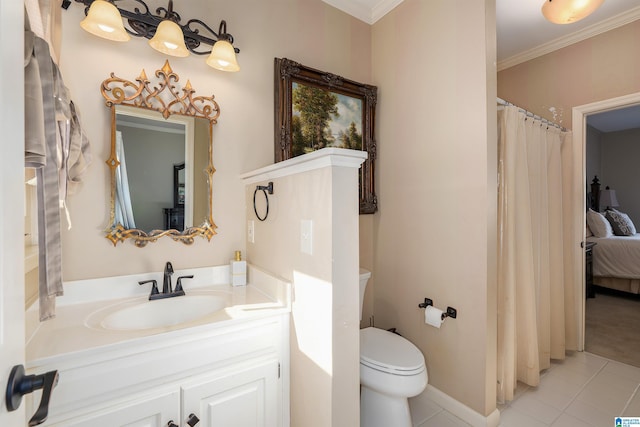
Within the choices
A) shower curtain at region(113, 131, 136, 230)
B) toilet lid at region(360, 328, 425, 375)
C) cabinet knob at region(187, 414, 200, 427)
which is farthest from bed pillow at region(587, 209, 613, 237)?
shower curtain at region(113, 131, 136, 230)

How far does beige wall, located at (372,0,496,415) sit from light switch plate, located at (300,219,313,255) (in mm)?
1043

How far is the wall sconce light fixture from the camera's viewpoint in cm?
138

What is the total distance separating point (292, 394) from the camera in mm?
1459

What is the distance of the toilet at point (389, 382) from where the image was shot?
4.94 ft

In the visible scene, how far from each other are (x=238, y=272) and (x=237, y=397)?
0.68 meters

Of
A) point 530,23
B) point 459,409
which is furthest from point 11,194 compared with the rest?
point 530,23

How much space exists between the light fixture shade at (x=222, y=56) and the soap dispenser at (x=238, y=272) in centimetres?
116

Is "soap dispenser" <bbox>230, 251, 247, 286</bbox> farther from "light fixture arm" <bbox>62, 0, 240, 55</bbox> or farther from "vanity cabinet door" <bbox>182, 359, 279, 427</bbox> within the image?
"light fixture arm" <bbox>62, 0, 240, 55</bbox>

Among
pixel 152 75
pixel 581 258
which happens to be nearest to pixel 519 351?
pixel 581 258

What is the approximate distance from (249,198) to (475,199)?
1.37 m

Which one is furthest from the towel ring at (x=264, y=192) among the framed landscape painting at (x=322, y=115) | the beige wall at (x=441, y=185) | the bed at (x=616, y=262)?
the bed at (x=616, y=262)

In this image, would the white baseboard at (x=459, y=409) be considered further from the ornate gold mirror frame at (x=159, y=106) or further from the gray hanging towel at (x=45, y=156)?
the gray hanging towel at (x=45, y=156)

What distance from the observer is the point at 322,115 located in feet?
7.32

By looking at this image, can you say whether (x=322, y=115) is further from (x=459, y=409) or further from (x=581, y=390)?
(x=581, y=390)
